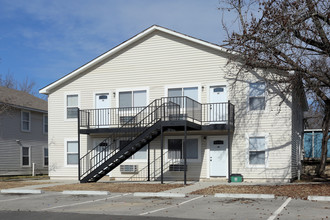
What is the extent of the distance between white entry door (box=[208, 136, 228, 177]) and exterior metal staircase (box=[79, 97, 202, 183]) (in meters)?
1.33

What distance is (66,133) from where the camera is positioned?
24.1 meters

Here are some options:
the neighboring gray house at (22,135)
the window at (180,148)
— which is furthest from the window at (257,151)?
the neighboring gray house at (22,135)

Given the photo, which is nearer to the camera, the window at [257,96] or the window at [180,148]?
the window at [257,96]

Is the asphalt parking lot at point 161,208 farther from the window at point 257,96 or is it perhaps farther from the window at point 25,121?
the window at point 25,121

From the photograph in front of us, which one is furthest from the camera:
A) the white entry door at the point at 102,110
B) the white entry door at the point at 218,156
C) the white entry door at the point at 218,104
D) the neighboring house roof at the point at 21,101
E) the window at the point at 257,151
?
the neighboring house roof at the point at 21,101

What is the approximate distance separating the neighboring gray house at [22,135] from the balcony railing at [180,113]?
827 cm

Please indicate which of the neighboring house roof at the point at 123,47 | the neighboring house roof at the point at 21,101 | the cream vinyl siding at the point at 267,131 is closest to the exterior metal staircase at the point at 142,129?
the cream vinyl siding at the point at 267,131

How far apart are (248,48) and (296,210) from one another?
25.0ft

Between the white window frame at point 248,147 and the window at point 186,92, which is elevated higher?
the window at point 186,92

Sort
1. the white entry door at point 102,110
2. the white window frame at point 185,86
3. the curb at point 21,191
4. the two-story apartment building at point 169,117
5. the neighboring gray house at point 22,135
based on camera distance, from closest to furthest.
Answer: the curb at point 21,191 < the two-story apartment building at point 169,117 < the white window frame at point 185,86 < the white entry door at point 102,110 < the neighboring gray house at point 22,135

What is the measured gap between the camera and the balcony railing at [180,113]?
67.5 ft

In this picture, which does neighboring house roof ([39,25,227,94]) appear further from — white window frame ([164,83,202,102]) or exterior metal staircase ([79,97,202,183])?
exterior metal staircase ([79,97,202,183])

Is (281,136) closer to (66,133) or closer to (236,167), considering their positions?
(236,167)

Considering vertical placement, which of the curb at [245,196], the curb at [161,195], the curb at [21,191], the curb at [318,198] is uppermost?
the curb at [318,198]
